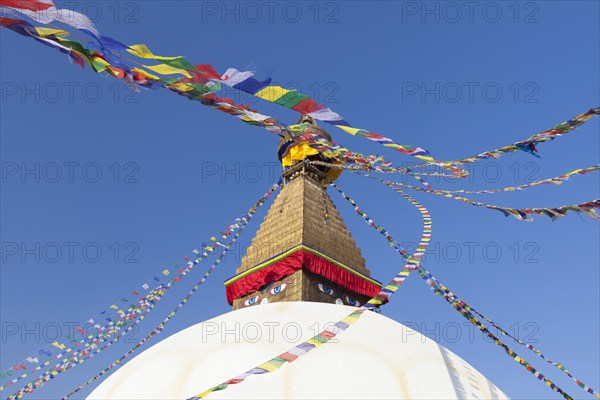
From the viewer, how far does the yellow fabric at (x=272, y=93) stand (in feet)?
14.2

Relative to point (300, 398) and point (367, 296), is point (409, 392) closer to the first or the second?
point (300, 398)

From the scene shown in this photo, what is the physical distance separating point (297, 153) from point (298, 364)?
7.72 metres

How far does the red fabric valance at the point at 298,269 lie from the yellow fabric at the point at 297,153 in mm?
2903

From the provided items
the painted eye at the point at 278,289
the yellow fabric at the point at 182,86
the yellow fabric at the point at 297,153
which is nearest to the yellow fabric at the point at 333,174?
the yellow fabric at the point at 297,153

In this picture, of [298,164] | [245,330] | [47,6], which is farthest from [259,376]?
[298,164]

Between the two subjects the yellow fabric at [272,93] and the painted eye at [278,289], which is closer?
the yellow fabric at [272,93]

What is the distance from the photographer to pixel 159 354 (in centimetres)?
582

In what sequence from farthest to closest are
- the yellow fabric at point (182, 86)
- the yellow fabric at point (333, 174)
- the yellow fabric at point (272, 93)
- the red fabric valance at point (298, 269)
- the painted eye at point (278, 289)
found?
the yellow fabric at point (333, 174) → the painted eye at point (278, 289) → the red fabric valance at point (298, 269) → the yellow fabric at point (272, 93) → the yellow fabric at point (182, 86)

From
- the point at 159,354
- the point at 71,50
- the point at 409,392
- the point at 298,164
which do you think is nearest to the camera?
the point at 71,50

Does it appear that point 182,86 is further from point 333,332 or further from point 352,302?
point 352,302

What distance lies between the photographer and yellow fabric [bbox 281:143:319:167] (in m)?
12.4

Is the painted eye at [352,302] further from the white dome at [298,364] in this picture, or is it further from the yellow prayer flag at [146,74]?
the yellow prayer flag at [146,74]

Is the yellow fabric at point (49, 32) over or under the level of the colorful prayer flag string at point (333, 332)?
over

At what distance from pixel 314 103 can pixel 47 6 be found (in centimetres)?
215
